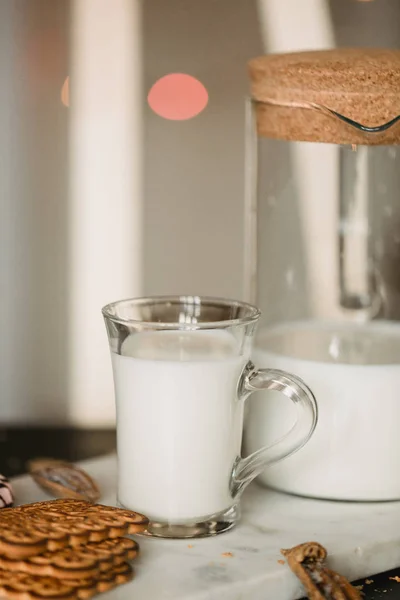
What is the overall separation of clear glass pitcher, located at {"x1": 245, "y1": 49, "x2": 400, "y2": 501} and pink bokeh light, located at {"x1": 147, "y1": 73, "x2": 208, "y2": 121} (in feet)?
0.85

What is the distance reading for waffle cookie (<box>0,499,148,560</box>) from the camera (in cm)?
56

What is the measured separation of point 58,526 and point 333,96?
37 centimetres

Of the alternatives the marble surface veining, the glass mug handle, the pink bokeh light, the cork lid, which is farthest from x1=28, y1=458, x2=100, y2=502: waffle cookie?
the pink bokeh light

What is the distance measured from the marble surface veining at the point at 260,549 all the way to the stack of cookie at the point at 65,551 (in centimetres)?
2

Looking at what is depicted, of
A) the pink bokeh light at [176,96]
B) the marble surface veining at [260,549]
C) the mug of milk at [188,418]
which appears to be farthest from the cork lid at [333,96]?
the pink bokeh light at [176,96]

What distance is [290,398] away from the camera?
690 millimetres

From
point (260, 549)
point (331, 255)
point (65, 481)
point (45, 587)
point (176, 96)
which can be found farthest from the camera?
point (176, 96)

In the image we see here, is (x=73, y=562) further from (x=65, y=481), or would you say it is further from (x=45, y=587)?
(x=65, y=481)

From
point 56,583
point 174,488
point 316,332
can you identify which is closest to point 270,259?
point 316,332

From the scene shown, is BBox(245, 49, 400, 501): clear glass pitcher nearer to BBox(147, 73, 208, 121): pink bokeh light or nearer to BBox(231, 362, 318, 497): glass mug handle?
BBox(231, 362, 318, 497): glass mug handle

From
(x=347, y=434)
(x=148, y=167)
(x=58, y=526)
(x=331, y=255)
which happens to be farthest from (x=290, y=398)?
(x=148, y=167)

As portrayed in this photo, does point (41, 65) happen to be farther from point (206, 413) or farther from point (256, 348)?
point (206, 413)

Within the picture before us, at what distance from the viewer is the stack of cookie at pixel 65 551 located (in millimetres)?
555

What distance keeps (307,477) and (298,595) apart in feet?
0.47
